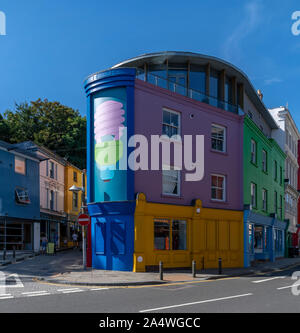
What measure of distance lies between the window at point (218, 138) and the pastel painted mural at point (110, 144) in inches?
262

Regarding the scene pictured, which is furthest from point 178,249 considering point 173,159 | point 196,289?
point 196,289

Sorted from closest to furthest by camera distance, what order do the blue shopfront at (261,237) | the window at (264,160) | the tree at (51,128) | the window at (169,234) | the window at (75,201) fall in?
the window at (169,234) < the blue shopfront at (261,237) < the window at (264,160) < the window at (75,201) < the tree at (51,128)

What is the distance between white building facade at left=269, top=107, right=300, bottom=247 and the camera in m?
41.7

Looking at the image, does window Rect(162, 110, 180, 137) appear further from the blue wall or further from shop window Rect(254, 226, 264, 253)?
the blue wall

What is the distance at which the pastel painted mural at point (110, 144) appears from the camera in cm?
1989

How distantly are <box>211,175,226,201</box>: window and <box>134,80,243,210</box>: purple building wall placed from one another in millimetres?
301

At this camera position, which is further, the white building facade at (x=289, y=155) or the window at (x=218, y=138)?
the white building facade at (x=289, y=155)

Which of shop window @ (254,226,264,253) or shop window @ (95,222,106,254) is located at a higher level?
shop window @ (95,222,106,254)

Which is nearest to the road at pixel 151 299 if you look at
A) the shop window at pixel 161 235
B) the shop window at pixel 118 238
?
the shop window at pixel 118 238

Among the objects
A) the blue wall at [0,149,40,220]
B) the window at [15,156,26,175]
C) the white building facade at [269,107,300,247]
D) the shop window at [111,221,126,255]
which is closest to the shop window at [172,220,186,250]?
the shop window at [111,221,126,255]

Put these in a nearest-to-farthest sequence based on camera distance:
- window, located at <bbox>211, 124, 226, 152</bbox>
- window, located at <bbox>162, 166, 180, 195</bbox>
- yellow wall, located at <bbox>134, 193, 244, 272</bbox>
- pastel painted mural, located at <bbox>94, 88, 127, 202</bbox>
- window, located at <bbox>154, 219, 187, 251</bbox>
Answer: yellow wall, located at <bbox>134, 193, 244, 272</bbox>
pastel painted mural, located at <bbox>94, 88, 127, 202</bbox>
window, located at <bbox>154, 219, 187, 251</bbox>
window, located at <bbox>162, 166, 180, 195</bbox>
window, located at <bbox>211, 124, 226, 152</bbox>

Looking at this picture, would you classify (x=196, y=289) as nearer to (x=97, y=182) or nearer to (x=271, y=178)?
(x=97, y=182)

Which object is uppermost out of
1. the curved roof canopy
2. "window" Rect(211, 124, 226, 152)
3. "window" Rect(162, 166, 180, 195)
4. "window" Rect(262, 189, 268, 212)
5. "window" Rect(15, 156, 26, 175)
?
the curved roof canopy

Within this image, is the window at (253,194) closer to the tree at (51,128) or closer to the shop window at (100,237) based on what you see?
the shop window at (100,237)
